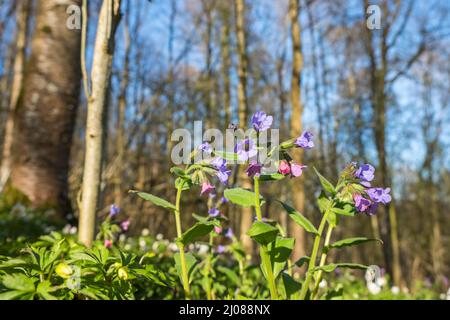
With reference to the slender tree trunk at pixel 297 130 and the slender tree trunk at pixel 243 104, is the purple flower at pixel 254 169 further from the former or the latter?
the slender tree trunk at pixel 297 130

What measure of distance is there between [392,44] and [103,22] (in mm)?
7425

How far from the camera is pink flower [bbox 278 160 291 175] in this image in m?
1.51

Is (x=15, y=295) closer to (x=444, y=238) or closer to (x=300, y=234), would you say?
(x=300, y=234)

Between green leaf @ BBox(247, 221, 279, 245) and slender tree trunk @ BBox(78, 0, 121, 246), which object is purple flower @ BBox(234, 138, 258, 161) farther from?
slender tree trunk @ BBox(78, 0, 121, 246)

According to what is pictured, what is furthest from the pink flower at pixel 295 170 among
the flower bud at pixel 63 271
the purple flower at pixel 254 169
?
the flower bud at pixel 63 271

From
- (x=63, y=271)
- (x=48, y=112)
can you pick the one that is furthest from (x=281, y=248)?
(x=48, y=112)

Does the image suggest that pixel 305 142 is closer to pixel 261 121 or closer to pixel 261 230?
pixel 261 121

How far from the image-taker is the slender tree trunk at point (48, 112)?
4.99 metres

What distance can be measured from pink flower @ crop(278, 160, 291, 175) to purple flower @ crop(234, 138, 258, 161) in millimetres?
118

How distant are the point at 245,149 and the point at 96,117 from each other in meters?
0.99

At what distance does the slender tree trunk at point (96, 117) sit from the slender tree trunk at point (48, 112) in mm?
3069

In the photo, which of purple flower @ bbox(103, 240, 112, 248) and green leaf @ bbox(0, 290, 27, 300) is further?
purple flower @ bbox(103, 240, 112, 248)

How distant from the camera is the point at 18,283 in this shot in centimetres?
118

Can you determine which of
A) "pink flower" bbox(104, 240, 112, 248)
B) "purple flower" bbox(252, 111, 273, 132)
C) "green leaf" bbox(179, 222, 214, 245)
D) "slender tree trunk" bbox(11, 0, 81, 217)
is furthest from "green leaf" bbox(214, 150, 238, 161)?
"slender tree trunk" bbox(11, 0, 81, 217)
